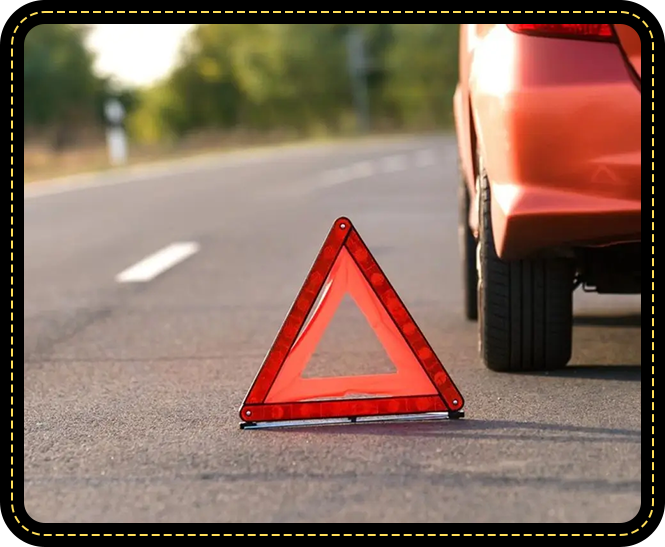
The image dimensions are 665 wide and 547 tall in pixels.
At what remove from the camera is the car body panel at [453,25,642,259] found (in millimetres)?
4734

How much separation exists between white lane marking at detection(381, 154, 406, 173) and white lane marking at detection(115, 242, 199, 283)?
14.0 meters

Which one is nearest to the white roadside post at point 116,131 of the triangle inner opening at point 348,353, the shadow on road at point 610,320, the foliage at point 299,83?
the triangle inner opening at point 348,353

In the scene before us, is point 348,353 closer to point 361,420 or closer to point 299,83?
point 361,420

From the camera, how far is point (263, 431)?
15.1ft

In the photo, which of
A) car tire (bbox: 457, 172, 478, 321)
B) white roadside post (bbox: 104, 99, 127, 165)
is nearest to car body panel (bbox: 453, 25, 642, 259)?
car tire (bbox: 457, 172, 478, 321)

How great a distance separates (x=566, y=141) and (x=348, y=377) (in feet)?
3.48

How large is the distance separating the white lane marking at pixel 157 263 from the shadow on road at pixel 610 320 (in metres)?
3.37

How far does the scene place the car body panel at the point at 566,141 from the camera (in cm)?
473

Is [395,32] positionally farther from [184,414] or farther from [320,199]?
[184,414]

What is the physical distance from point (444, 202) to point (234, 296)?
28.4ft

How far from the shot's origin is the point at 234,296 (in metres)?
8.53

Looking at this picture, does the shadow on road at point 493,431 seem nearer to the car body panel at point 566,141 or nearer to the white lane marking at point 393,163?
the car body panel at point 566,141
